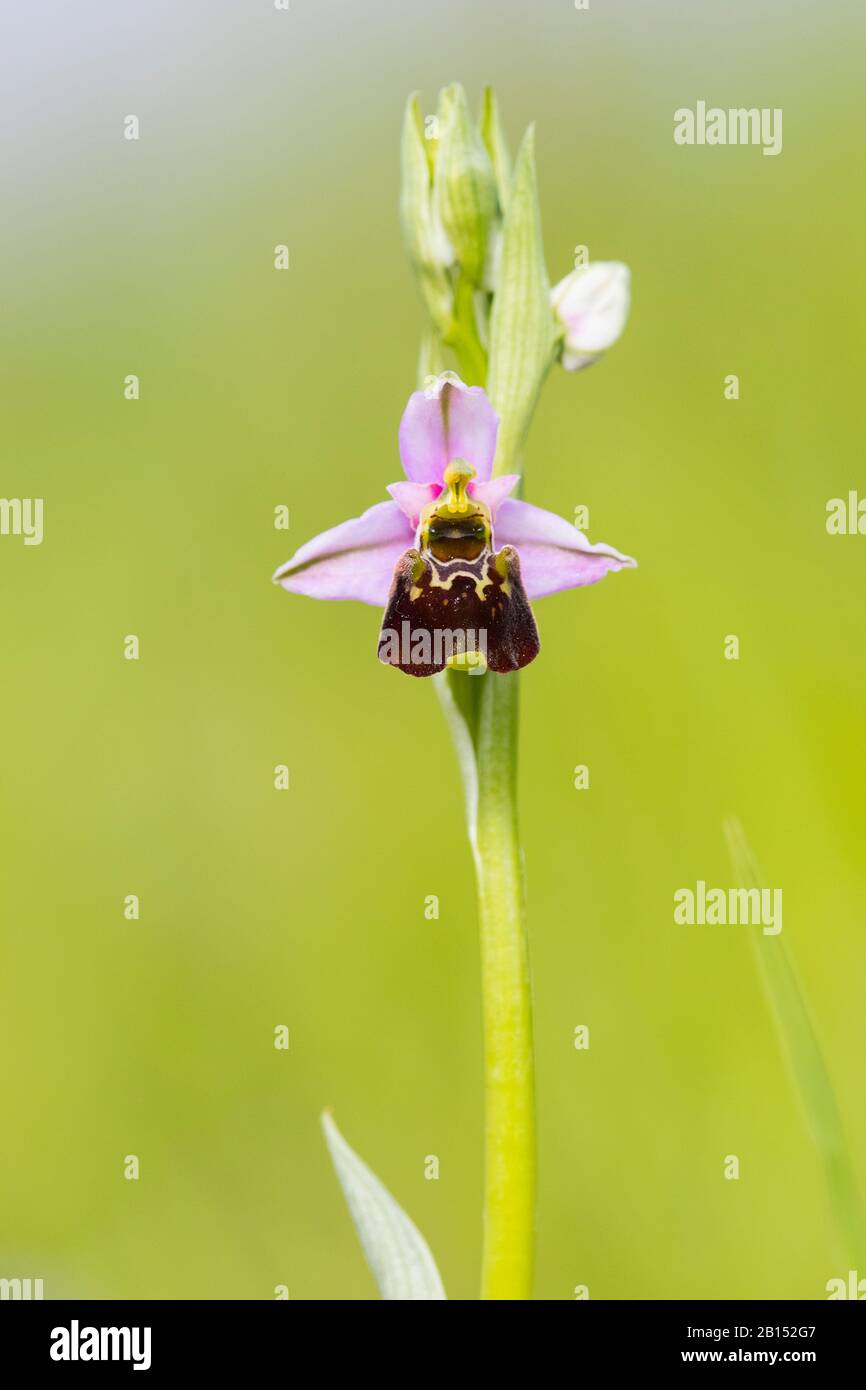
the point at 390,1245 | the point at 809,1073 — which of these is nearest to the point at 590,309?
the point at 809,1073

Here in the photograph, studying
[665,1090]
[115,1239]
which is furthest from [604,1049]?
[115,1239]

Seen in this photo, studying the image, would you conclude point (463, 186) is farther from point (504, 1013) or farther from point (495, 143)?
point (504, 1013)

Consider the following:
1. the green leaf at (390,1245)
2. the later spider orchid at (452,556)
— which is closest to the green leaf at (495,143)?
the later spider orchid at (452,556)

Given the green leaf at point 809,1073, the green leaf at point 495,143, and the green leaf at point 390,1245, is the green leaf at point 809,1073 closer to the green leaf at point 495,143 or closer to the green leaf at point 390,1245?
the green leaf at point 390,1245

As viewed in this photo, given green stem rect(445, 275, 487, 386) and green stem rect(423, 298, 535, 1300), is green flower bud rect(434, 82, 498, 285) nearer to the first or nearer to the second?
green stem rect(445, 275, 487, 386)

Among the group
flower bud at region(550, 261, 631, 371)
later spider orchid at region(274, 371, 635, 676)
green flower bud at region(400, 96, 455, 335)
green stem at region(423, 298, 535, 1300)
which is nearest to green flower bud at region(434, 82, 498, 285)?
green flower bud at region(400, 96, 455, 335)
